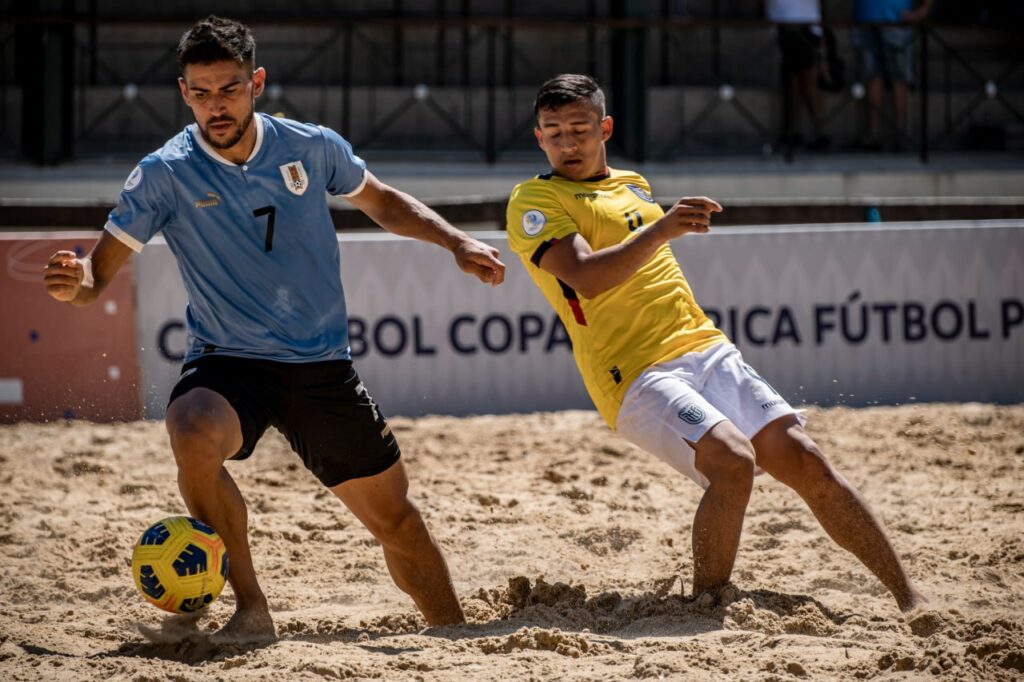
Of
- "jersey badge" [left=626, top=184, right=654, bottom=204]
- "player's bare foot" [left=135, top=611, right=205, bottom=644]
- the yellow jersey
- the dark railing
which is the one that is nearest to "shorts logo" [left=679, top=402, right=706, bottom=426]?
the yellow jersey

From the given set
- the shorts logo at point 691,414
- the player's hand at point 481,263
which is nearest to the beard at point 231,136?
the player's hand at point 481,263

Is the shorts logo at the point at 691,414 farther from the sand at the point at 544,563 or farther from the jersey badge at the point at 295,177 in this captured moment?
the jersey badge at the point at 295,177


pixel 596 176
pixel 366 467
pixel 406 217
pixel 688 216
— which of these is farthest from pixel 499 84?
pixel 366 467

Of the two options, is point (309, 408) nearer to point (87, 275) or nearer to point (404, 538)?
point (404, 538)

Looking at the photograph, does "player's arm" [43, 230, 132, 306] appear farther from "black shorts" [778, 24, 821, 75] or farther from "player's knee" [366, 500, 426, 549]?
"black shorts" [778, 24, 821, 75]

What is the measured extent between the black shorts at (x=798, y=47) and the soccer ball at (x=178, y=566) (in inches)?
396

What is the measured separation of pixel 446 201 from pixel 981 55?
7.85 metres

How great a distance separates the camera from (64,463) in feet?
24.2

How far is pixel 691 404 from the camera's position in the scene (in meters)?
4.72

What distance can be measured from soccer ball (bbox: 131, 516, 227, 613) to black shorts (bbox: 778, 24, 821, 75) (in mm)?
10059

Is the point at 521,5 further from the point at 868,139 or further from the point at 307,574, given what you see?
the point at 307,574

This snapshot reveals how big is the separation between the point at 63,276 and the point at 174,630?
1.25 m

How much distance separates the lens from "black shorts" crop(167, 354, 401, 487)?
445 cm

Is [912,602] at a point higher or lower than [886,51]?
lower
